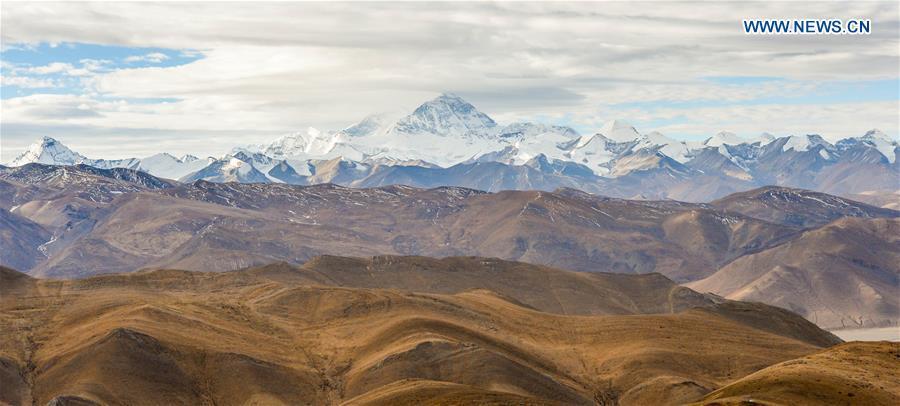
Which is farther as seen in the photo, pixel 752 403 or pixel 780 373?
pixel 780 373

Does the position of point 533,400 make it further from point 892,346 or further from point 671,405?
point 892,346

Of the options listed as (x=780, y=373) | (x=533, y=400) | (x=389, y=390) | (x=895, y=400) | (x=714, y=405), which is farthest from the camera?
(x=389, y=390)

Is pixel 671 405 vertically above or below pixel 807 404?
below

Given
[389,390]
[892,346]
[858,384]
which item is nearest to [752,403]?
[858,384]

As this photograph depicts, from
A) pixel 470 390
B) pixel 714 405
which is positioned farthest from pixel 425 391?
pixel 714 405

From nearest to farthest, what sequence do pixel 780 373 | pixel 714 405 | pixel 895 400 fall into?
pixel 714 405
pixel 895 400
pixel 780 373

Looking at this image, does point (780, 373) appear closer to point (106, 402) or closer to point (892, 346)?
point (892, 346)
